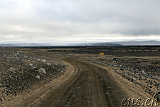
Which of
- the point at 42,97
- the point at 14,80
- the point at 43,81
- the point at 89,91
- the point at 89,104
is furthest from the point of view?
the point at 43,81

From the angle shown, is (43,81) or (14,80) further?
(43,81)

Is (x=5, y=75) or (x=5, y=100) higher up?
(x=5, y=75)

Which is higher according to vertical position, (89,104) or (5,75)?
(5,75)

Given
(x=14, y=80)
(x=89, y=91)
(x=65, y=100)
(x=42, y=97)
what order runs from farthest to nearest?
(x=14, y=80), (x=89, y=91), (x=42, y=97), (x=65, y=100)

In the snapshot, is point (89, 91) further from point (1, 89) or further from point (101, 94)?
point (1, 89)

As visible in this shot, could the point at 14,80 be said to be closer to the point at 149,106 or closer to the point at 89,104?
the point at 89,104

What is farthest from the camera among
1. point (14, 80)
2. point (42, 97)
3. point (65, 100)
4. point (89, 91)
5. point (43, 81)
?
point (43, 81)

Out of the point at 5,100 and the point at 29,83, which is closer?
the point at 5,100

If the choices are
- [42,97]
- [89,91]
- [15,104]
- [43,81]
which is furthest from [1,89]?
[89,91]

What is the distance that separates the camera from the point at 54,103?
333 inches

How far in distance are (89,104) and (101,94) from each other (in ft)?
6.63

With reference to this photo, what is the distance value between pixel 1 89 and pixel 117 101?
8266 millimetres

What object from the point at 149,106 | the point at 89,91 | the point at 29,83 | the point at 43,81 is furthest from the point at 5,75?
the point at 149,106

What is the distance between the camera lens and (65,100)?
8922 millimetres
